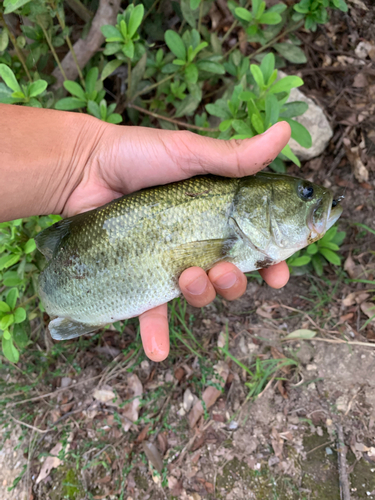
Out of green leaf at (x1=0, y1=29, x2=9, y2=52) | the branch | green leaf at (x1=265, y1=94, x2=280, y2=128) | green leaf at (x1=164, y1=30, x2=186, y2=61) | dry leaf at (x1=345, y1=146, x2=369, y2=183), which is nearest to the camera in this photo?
green leaf at (x1=265, y1=94, x2=280, y2=128)

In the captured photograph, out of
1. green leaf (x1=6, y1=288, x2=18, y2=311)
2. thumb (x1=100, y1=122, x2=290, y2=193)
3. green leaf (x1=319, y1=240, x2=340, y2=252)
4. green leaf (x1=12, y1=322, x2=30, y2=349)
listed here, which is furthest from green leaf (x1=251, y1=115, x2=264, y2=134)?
green leaf (x1=12, y1=322, x2=30, y2=349)

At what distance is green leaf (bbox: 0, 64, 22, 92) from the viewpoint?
2656mm

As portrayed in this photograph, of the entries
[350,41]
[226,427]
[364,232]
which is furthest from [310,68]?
[226,427]

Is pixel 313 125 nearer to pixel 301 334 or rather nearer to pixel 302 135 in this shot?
pixel 302 135

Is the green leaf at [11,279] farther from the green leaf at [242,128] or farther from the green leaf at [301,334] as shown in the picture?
the green leaf at [301,334]

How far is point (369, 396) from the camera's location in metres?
3.24

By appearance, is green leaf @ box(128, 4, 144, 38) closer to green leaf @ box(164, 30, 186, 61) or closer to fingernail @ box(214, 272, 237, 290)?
green leaf @ box(164, 30, 186, 61)

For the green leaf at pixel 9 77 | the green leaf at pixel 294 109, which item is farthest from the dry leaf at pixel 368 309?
the green leaf at pixel 9 77

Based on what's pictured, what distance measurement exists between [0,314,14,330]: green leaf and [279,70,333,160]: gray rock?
354 cm

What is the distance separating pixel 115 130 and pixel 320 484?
12.2ft

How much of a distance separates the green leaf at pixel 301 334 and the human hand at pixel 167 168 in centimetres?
89

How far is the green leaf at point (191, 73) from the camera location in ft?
10.3

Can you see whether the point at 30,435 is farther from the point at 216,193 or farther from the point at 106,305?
the point at 216,193

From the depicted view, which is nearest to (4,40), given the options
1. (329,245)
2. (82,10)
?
(82,10)
